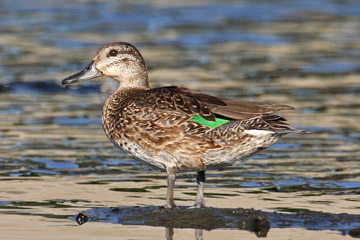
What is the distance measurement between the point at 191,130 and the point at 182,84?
7116 mm

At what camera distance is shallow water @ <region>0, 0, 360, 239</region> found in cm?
846

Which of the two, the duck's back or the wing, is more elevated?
the wing

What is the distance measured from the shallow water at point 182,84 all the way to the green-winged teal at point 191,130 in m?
0.64

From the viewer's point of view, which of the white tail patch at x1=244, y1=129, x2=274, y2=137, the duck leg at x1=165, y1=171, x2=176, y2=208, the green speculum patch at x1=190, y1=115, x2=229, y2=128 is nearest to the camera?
the white tail patch at x1=244, y1=129, x2=274, y2=137

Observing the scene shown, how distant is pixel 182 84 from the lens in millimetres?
14984

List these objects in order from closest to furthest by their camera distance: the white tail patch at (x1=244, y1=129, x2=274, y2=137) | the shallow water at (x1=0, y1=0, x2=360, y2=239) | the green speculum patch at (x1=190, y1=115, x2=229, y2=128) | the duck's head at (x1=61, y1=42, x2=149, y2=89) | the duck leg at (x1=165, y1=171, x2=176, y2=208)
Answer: the white tail patch at (x1=244, y1=129, x2=274, y2=137) < the green speculum patch at (x1=190, y1=115, x2=229, y2=128) < the duck leg at (x1=165, y1=171, x2=176, y2=208) < the shallow water at (x1=0, y1=0, x2=360, y2=239) < the duck's head at (x1=61, y1=42, x2=149, y2=89)

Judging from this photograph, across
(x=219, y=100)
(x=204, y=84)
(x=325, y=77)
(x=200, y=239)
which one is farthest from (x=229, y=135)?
(x=325, y=77)

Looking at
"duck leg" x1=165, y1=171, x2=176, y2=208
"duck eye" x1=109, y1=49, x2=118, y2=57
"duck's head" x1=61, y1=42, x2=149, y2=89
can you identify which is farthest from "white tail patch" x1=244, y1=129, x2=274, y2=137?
"duck eye" x1=109, y1=49, x2=118, y2=57

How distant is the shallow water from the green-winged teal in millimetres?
641

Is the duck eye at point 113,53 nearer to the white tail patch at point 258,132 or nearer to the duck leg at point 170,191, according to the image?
the duck leg at point 170,191

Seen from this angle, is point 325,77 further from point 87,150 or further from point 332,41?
point 87,150

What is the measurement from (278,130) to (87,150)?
3.73m

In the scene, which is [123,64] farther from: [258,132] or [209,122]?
[258,132]

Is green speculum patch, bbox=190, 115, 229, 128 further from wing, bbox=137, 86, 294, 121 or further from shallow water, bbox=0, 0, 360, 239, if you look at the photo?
shallow water, bbox=0, 0, 360, 239
